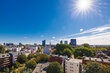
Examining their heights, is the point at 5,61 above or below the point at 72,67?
below

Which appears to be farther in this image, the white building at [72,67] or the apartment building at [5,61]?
the apartment building at [5,61]

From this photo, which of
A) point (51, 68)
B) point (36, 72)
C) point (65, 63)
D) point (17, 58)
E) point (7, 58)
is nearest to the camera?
point (51, 68)

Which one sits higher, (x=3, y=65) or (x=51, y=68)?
(x=51, y=68)

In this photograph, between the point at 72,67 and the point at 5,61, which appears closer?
the point at 72,67

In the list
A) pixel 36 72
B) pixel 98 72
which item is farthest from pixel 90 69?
pixel 36 72

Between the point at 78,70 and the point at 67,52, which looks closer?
the point at 78,70

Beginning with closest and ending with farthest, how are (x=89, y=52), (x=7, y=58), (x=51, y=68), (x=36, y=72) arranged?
(x=51, y=68), (x=36, y=72), (x=7, y=58), (x=89, y=52)

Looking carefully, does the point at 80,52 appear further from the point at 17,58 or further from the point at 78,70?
the point at 17,58

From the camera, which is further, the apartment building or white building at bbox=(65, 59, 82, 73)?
the apartment building

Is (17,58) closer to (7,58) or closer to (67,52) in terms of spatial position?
(7,58)

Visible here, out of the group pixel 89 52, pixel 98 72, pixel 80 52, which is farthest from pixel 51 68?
pixel 89 52
